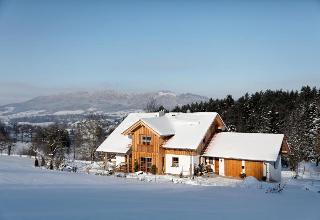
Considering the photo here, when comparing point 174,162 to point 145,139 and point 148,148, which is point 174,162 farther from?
point 145,139

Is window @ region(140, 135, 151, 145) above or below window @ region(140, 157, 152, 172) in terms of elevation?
above

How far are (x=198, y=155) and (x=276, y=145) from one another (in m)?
5.75

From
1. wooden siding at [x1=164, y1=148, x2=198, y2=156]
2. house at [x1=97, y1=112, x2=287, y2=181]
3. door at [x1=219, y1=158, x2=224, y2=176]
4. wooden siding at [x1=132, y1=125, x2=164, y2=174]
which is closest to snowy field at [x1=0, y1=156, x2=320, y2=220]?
house at [x1=97, y1=112, x2=287, y2=181]

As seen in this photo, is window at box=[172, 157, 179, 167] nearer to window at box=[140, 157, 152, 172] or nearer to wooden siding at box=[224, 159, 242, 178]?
window at box=[140, 157, 152, 172]

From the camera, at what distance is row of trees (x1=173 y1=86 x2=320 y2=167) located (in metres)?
43.6

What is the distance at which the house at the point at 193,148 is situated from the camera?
27.8m

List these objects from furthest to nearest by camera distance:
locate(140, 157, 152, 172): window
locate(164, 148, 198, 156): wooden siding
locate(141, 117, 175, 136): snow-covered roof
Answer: locate(140, 157, 152, 172): window → locate(141, 117, 175, 136): snow-covered roof → locate(164, 148, 198, 156): wooden siding

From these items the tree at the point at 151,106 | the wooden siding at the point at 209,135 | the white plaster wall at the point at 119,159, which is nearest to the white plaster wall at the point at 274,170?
the wooden siding at the point at 209,135

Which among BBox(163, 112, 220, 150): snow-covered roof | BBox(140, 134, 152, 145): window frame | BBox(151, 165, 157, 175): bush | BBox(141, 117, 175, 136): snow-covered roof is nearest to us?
BBox(163, 112, 220, 150): snow-covered roof

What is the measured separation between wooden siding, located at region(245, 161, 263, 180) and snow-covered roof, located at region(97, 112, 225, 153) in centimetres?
397

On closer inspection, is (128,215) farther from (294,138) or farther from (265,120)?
(265,120)

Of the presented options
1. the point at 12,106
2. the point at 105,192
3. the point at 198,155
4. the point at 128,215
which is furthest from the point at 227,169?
the point at 12,106

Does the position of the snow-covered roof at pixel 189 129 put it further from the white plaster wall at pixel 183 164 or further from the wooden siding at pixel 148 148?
the white plaster wall at pixel 183 164

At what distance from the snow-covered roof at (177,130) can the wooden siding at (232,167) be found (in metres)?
2.62
